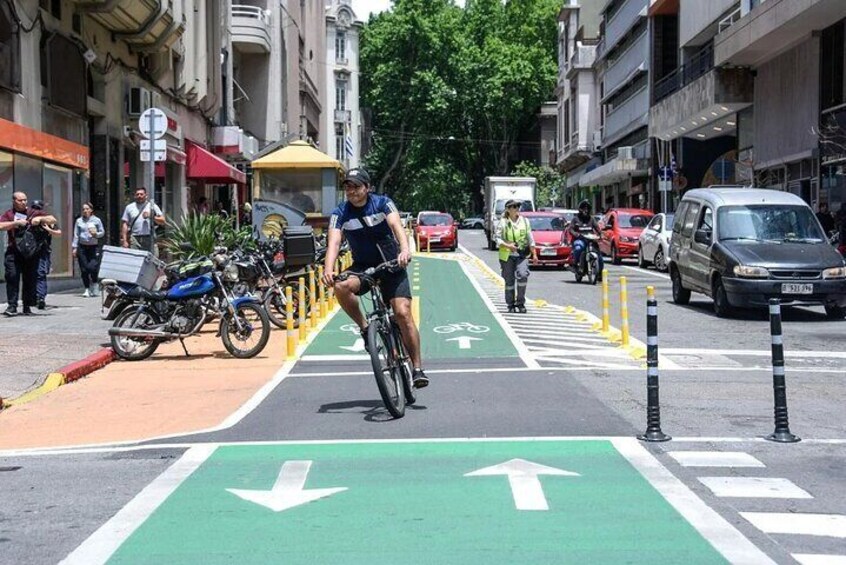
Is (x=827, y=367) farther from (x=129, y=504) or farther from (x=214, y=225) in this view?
(x=214, y=225)

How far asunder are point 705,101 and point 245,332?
28.5 meters

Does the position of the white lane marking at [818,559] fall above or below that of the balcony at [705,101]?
below

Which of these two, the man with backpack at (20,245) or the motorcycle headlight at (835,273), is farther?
the motorcycle headlight at (835,273)

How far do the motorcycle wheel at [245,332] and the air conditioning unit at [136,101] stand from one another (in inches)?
598

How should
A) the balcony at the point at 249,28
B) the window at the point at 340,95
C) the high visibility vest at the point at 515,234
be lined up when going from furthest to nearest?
the window at the point at 340,95
the balcony at the point at 249,28
the high visibility vest at the point at 515,234

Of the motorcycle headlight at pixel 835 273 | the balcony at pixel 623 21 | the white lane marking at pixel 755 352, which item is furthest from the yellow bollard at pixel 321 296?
the balcony at pixel 623 21

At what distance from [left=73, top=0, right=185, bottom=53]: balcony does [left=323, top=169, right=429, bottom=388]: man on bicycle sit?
50.1 ft

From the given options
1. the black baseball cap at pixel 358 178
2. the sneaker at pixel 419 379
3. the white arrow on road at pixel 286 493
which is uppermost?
the black baseball cap at pixel 358 178

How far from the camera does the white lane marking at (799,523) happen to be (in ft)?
19.2

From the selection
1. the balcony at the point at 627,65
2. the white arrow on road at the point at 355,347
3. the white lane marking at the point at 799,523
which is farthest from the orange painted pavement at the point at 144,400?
the balcony at the point at 627,65

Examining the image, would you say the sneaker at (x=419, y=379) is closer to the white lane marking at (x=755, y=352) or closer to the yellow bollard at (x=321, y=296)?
the white lane marking at (x=755, y=352)

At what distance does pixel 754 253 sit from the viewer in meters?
18.0

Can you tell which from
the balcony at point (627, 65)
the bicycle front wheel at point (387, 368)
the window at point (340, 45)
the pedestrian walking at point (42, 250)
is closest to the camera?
the bicycle front wheel at point (387, 368)

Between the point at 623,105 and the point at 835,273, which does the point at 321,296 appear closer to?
the point at 835,273
